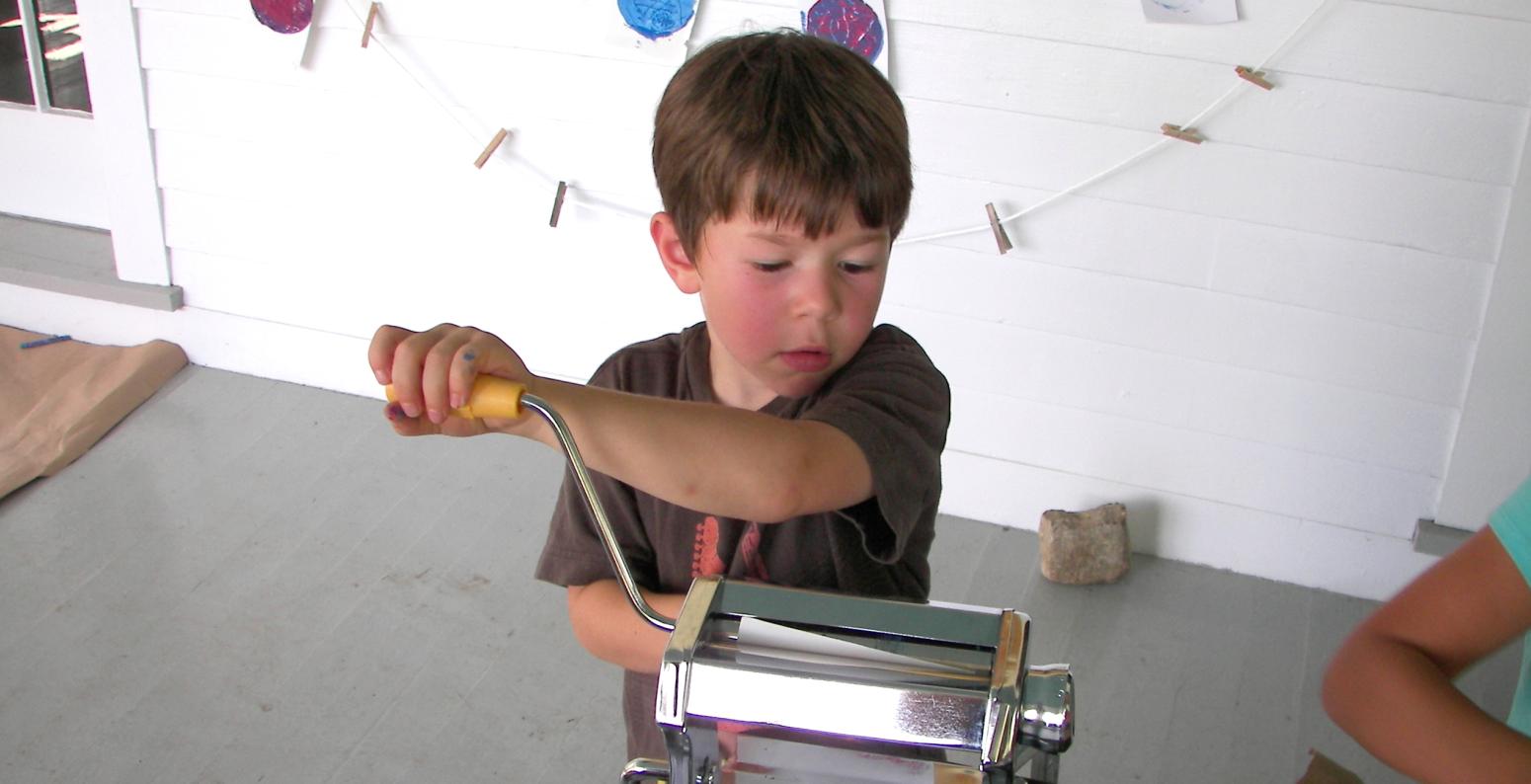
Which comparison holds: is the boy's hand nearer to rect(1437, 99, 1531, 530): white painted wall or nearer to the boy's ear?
the boy's ear

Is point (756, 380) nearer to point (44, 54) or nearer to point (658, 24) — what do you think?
point (658, 24)

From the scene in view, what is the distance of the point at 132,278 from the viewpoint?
2904mm

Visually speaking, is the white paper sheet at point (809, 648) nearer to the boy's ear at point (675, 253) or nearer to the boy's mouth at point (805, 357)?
the boy's mouth at point (805, 357)

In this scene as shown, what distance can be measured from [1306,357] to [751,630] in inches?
70.8

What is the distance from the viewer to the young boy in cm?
77

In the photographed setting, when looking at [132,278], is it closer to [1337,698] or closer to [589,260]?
[589,260]

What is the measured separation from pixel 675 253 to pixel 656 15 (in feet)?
4.64

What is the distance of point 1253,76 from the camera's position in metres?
2.08

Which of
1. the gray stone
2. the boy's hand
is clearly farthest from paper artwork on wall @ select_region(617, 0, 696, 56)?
the boy's hand

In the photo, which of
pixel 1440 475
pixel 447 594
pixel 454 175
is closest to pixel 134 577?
pixel 447 594

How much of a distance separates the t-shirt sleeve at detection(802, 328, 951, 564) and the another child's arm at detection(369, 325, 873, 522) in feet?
0.06

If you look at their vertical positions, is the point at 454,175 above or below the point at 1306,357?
above

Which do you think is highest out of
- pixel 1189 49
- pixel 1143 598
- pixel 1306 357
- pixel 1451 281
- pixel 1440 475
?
pixel 1189 49

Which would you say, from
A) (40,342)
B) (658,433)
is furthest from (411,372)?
(40,342)
